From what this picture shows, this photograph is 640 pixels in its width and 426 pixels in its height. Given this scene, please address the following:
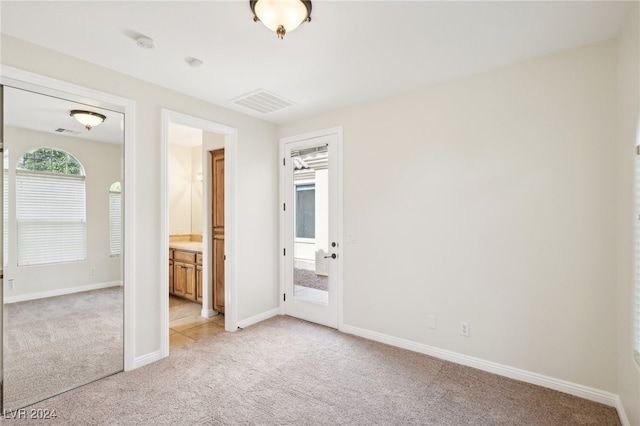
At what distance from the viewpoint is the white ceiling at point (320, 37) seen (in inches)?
77.5

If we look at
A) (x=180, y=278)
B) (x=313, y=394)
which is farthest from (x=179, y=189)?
(x=313, y=394)

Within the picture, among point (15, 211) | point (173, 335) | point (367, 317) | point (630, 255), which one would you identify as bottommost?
point (173, 335)

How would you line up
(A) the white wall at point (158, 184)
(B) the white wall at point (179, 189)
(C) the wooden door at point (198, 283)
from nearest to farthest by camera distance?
1. (A) the white wall at point (158, 184)
2. (C) the wooden door at point (198, 283)
3. (B) the white wall at point (179, 189)

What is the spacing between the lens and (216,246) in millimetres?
4434

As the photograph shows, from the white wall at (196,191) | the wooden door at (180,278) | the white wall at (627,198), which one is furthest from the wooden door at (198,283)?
the white wall at (627,198)

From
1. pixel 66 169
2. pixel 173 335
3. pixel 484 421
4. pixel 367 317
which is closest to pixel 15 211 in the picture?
pixel 66 169

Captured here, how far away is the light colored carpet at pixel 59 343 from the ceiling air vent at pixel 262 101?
232 centimetres

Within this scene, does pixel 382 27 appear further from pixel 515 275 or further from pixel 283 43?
pixel 515 275

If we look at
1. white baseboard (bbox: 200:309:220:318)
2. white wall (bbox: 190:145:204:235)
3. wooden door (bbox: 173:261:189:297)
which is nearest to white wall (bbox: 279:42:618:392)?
white baseboard (bbox: 200:309:220:318)

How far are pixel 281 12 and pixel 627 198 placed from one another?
8.25 ft

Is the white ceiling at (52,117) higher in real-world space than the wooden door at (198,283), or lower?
higher

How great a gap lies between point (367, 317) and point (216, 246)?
2.31 metres

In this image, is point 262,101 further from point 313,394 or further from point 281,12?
point 313,394

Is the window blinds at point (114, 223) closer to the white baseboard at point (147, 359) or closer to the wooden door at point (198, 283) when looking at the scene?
the white baseboard at point (147, 359)
